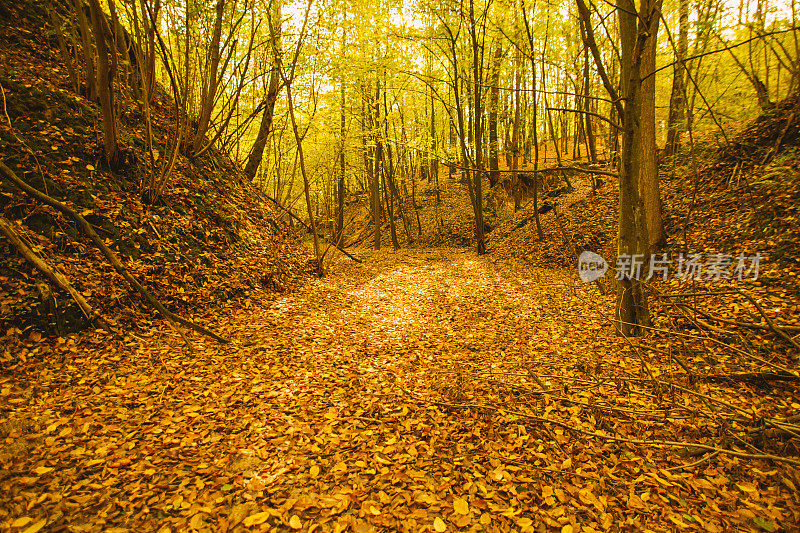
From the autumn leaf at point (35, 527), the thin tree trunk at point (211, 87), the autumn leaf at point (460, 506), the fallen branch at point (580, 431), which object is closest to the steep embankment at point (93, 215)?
the thin tree trunk at point (211, 87)

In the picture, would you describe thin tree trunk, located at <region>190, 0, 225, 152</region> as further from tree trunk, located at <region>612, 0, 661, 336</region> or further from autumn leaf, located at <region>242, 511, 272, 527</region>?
autumn leaf, located at <region>242, 511, 272, 527</region>

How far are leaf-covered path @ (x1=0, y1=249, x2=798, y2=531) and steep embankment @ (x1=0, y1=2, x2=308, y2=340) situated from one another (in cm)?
71

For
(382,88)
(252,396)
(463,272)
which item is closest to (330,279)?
(463,272)

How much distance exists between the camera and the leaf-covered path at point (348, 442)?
226 centimetres

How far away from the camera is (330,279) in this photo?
10031mm

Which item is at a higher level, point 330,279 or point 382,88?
point 382,88

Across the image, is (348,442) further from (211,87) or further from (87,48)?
(211,87)

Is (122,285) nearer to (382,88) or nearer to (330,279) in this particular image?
(330,279)

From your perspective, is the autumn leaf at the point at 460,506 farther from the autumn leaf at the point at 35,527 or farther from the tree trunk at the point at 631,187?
the tree trunk at the point at 631,187

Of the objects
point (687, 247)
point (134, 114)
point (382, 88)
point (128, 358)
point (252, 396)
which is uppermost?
point (382, 88)

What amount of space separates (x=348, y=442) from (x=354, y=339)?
8.66 ft

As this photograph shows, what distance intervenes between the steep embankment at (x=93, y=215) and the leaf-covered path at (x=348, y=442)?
0.71 m

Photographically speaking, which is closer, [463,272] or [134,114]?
[134,114]

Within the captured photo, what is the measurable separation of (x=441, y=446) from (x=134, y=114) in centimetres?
892
